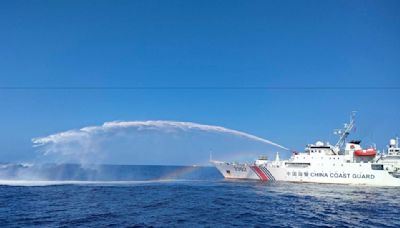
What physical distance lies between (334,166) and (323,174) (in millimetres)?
2230

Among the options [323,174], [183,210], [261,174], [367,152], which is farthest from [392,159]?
[183,210]

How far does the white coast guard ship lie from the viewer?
186ft

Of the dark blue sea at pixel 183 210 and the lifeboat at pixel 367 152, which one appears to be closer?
the dark blue sea at pixel 183 210

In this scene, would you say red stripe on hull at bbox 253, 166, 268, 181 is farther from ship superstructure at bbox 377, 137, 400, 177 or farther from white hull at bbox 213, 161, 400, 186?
ship superstructure at bbox 377, 137, 400, 177

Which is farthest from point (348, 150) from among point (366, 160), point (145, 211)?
point (145, 211)

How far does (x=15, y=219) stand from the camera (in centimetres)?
2244

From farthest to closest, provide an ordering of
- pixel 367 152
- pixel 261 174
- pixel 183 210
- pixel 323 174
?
pixel 261 174 < pixel 323 174 < pixel 367 152 < pixel 183 210

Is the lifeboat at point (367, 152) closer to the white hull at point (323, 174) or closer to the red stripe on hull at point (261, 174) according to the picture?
the white hull at point (323, 174)

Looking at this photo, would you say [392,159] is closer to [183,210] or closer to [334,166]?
[334,166]

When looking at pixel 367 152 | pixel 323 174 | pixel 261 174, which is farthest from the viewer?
pixel 261 174

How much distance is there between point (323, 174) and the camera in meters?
58.6

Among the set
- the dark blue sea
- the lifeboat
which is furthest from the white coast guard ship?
the dark blue sea

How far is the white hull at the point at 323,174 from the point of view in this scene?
56250mm

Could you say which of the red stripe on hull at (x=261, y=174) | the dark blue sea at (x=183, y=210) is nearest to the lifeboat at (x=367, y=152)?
the red stripe on hull at (x=261, y=174)
